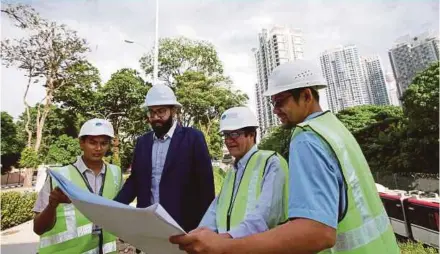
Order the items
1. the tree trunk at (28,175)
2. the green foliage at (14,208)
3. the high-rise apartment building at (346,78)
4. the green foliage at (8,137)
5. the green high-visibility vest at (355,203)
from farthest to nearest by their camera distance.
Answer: the high-rise apartment building at (346,78)
the green foliage at (8,137)
the tree trunk at (28,175)
the green foliage at (14,208)
the green high-visibility vest at (355,203)

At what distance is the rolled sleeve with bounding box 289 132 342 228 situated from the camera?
803 millimetres

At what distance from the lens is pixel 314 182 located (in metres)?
0.83

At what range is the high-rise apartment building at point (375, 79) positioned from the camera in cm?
6588

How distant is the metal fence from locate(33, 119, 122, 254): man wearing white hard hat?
1563cm

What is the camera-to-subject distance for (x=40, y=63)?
63.2ft

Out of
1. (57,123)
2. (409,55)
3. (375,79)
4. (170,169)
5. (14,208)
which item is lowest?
(14,208)

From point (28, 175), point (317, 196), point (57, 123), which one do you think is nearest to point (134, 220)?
point (317, 196)

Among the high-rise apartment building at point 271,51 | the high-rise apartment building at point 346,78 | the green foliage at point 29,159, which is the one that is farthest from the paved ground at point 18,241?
the high-rise apartment building at point 346,78

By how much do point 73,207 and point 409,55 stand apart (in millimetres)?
53266

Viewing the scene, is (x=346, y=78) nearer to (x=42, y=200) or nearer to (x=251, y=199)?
(x=251, y=199)

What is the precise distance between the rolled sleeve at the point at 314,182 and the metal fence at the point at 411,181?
1596cm

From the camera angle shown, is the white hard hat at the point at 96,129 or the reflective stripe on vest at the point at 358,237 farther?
the white hard hat at the point at 96,129

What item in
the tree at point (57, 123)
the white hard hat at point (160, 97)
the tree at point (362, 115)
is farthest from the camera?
the tree at point (362, 115)

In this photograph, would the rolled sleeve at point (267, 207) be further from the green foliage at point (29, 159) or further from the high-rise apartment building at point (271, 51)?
the high-rise apartment building at point (271, 51)
